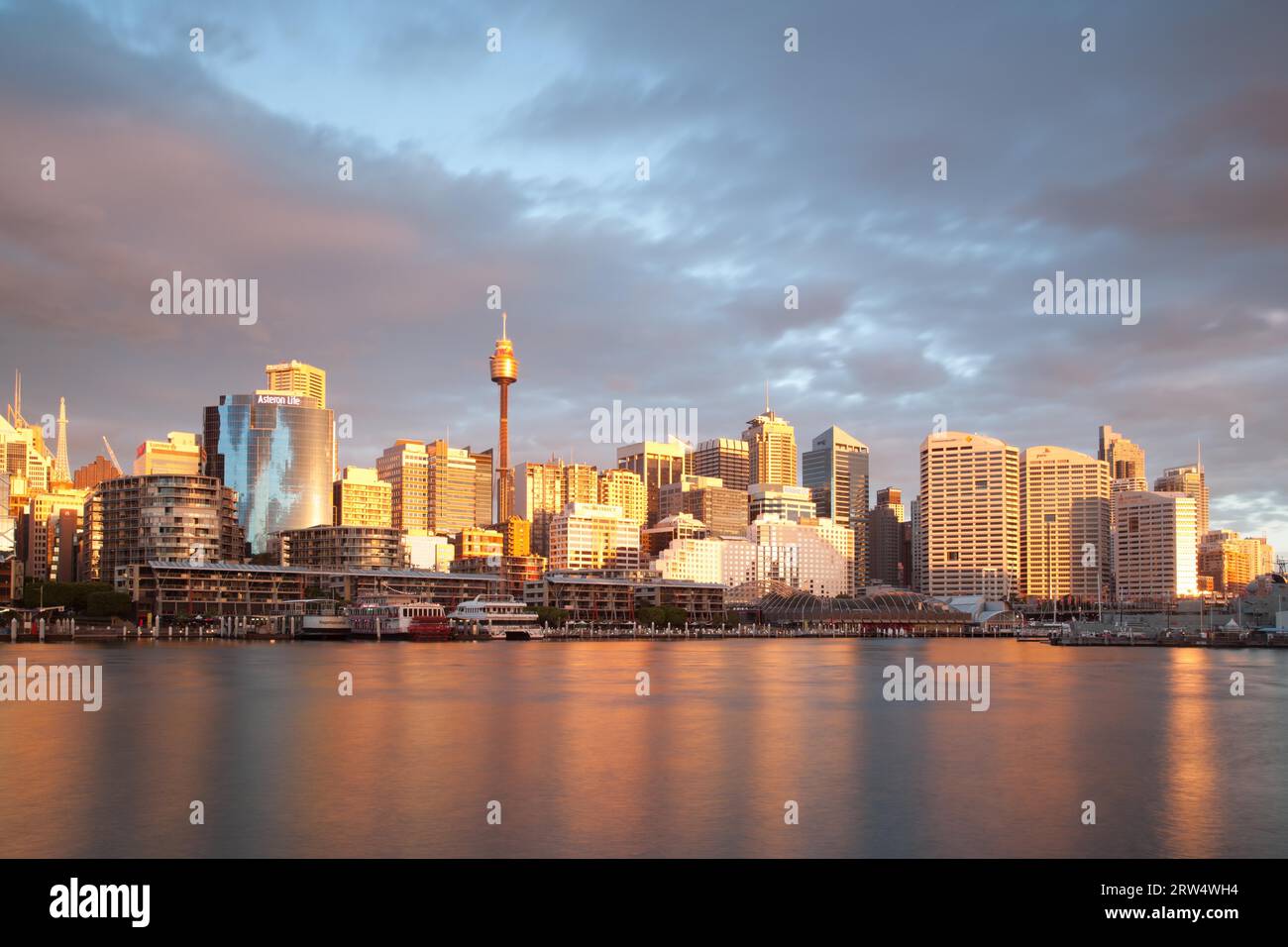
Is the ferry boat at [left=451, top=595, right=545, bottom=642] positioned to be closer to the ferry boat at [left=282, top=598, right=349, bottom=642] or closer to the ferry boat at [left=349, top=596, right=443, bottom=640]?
the ferry boat at [left=349, top=596, right=443, bottom=640]

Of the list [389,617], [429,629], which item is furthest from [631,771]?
[389,617]

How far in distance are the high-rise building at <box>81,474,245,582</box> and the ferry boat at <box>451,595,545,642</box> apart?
43.7m

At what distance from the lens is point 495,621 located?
181 m

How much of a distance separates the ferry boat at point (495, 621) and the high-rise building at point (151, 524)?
43749 millimetres

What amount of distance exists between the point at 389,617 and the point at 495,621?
1985 centimetres

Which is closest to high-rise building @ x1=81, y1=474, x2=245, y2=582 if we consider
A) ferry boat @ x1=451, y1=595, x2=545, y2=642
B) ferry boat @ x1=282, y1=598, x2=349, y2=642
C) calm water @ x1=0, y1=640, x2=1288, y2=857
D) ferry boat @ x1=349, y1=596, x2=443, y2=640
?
ferry boat @ x1=282, y1=598, x2=349, y2=642

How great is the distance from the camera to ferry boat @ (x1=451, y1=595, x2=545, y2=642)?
175 meters

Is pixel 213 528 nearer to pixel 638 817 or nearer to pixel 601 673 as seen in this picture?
pixel 601 673

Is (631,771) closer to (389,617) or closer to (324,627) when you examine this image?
(324,627)

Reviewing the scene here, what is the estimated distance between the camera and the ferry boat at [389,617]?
A: 532ft

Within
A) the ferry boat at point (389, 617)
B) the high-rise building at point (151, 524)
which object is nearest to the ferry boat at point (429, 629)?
the ferry boat at point (389, 617)
